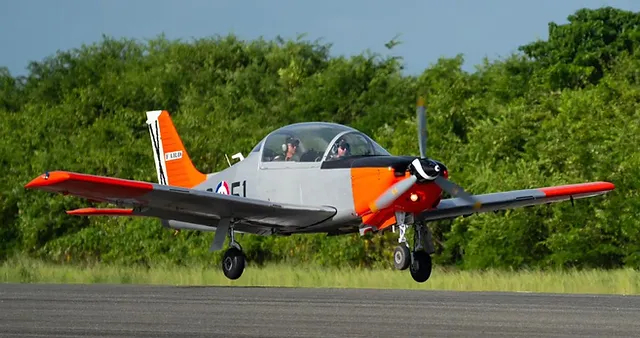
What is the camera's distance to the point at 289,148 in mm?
19438

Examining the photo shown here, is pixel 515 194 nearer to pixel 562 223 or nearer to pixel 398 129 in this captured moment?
pixel 562 223

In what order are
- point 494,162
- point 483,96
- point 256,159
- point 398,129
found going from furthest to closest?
1. point 483,96
2. point 398,129
3. point 494,162
4. point 256,159

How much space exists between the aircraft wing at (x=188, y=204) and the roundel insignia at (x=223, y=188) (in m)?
0.55

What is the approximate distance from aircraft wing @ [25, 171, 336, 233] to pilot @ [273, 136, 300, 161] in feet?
2.51

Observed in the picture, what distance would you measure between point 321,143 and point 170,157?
5570mm

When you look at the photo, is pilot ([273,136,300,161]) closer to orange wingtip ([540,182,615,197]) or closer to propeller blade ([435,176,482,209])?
propeller blade ([435,176,482,209])

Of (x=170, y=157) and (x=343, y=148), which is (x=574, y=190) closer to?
(x=343, y=148)

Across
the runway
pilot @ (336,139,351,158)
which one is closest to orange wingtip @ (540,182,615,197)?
pilot @ (336,139,351,158)

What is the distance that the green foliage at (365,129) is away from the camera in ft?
97.6

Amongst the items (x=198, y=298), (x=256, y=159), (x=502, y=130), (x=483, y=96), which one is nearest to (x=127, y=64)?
(x=483, y=96)

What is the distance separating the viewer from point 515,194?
2078 centimetres

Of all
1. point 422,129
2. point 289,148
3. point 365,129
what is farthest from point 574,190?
point 365,129

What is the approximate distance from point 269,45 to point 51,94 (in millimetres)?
10002

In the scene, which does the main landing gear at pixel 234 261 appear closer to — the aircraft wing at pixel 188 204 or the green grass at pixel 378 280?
the aircraft wing at pixel 188 204
